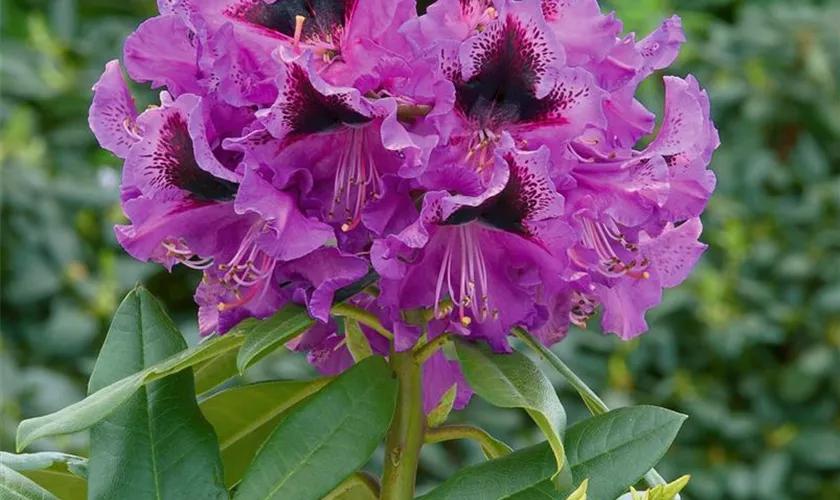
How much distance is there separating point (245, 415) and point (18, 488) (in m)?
0.15

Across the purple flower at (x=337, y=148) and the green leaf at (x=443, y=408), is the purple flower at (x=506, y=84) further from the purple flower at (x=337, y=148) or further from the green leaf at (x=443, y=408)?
the green leaf at (x=443, y=408)

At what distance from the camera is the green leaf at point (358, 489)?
0.75 m

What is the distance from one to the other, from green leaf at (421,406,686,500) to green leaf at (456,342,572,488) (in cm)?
1

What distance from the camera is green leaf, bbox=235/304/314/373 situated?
25.7 inches

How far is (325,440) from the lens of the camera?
69cm

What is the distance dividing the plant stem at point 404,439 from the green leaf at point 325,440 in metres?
0.04

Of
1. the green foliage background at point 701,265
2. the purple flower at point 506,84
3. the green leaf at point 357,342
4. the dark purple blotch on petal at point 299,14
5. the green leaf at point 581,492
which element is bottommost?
the green foliage background at point 701,265

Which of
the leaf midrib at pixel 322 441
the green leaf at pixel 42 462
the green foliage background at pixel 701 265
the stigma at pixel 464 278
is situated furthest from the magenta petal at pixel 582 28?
the green foliage background at pixel 701 265

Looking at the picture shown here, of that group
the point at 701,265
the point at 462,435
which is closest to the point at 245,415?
the point at 462,435

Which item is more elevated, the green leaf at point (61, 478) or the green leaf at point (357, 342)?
the green leaf at point (357, 342)

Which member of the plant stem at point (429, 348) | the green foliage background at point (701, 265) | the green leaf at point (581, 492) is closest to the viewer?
the green leaf at point (581, 492)

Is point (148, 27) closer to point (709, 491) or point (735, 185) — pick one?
point (709, 491)

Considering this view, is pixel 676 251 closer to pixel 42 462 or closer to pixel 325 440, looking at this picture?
pixel 325 440

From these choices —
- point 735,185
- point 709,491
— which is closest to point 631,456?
point 709,491
